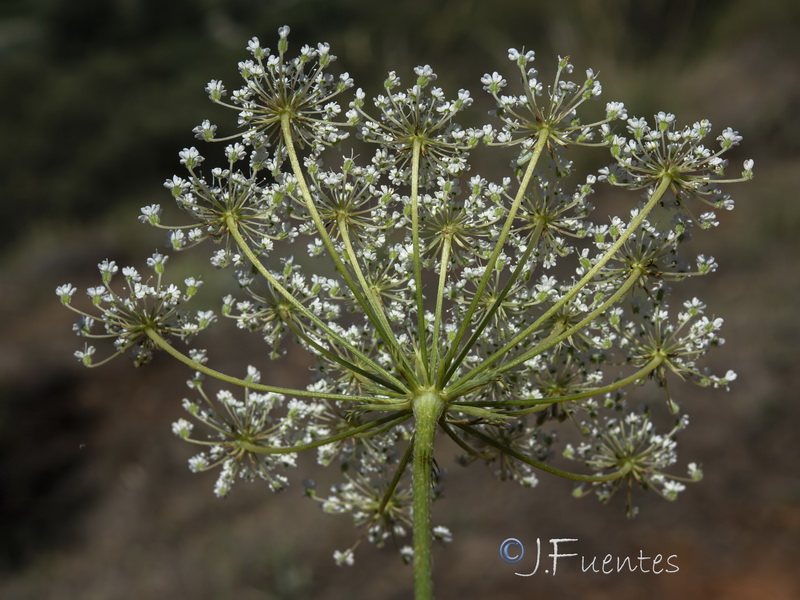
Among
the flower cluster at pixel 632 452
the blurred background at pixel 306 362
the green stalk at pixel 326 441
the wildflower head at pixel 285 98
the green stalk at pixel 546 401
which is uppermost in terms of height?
the blurred background at pixel 306 362

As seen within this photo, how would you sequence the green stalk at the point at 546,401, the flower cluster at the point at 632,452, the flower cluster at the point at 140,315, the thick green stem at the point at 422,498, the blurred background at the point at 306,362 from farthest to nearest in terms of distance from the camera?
the blurred background at the point at 306,362 → the flower cluster at the point at 632,452 → the flower cluster at the point at 140,315 → the green stalk at the point at 546,401 → the thick green stem at the point at 422,498

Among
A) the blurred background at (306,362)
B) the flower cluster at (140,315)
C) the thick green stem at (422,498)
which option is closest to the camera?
the thick green stem at (422,498)

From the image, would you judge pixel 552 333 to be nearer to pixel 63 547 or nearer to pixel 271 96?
pixel 271 96

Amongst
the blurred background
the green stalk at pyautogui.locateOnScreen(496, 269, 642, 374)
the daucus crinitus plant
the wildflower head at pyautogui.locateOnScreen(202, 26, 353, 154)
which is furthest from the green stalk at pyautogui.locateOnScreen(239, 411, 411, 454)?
the wildflower head at pyautogui.locateOnScreen(202, 26, 353, 154)

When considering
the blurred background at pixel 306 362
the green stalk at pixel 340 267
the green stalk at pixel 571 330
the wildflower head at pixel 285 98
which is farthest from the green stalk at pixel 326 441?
the wildflower head at pixel 285 98

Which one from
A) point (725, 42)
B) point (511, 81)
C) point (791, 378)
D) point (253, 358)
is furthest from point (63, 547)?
point (725, 42)

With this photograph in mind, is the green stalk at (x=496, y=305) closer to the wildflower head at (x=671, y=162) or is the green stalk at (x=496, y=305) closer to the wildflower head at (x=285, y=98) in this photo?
the wildflower head at (x=671, y=162)

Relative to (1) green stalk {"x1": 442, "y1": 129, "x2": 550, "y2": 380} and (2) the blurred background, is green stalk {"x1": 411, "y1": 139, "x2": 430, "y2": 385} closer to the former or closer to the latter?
(1) green stalk {"x1": 442, "y1": 129, "x2": 550, "y2": 380}
